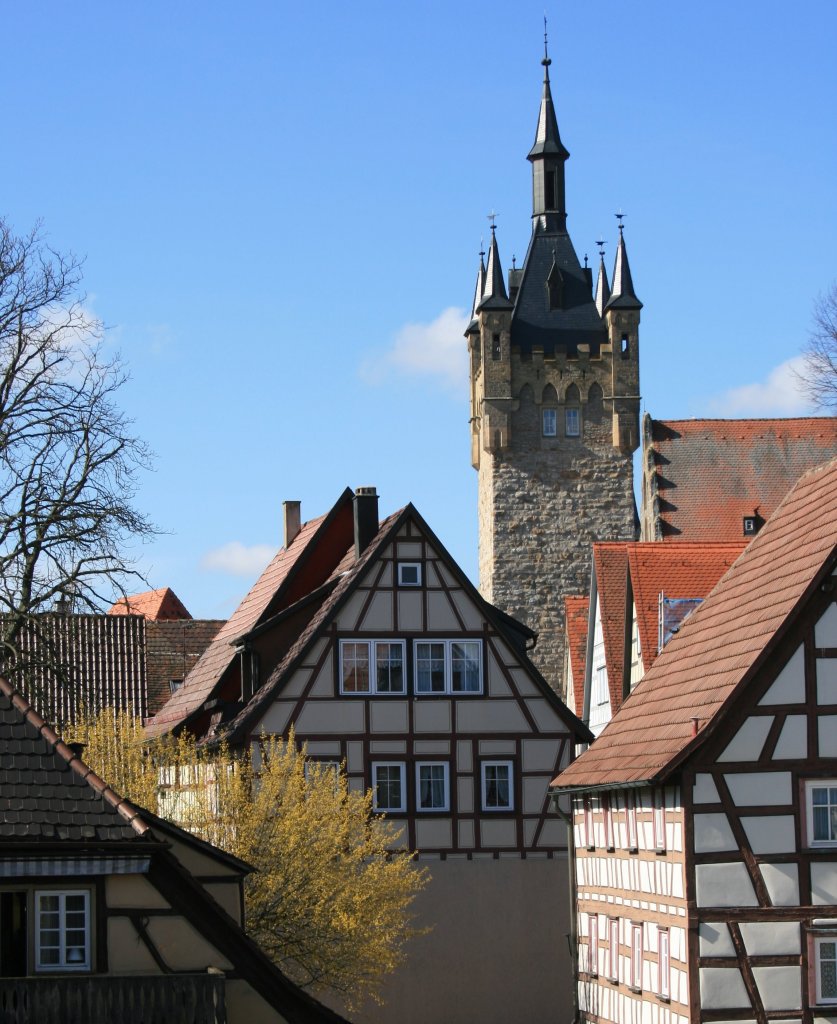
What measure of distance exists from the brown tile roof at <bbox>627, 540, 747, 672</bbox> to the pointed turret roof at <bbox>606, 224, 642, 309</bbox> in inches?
1304

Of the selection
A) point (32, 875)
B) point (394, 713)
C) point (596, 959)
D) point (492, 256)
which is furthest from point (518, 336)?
point (32, 875)

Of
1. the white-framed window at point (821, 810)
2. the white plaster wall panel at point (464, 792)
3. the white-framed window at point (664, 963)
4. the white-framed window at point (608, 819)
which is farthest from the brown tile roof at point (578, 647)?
the white-framed window at point (821, 810)

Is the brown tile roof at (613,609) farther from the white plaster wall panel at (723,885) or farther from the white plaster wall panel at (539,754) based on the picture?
the white plaster wall panel at (723,885)

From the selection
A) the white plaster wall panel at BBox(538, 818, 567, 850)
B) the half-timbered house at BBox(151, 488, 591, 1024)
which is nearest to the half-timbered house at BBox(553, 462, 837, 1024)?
the half-timbered house at BBox(151, 488, 591, 1024)

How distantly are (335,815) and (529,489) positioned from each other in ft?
130

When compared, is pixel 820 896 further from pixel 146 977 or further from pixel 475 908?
pixel 475 908

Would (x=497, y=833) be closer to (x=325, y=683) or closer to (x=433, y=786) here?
(x=433, y=786)

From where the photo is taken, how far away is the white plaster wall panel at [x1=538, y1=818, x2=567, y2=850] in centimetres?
3225

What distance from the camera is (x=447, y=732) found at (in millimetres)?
32531

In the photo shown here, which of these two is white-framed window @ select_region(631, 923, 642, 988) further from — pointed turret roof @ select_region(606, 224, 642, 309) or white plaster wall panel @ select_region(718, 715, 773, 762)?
pointed turret roof @ select_region(606, 224, 642, 309)

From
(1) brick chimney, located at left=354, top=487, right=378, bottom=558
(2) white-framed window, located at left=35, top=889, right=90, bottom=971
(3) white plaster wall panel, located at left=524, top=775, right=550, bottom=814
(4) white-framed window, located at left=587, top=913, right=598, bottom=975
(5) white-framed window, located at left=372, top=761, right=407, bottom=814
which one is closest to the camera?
(2) white-framed window, located at left=35, top=889, right=90, bottom=971

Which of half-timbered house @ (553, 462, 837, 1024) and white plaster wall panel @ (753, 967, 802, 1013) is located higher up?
half-timbered house @ (553, 462, 837, 1024)

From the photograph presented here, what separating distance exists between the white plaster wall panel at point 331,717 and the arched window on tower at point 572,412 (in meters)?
34.5

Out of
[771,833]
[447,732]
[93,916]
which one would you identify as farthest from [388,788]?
[93,916]
